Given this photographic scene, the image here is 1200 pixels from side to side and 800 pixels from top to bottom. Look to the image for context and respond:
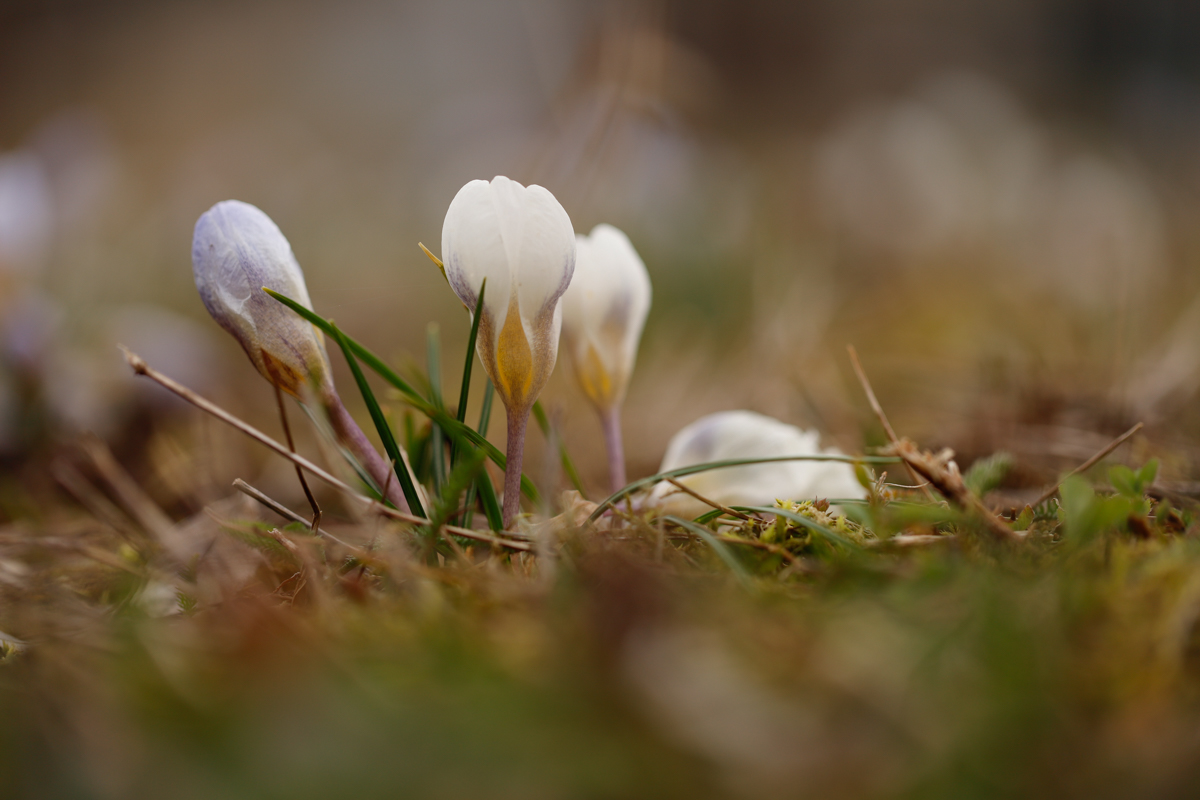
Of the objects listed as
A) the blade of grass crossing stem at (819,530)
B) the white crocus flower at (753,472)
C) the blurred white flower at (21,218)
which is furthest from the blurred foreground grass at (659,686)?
the blurred white flower at (21,218)

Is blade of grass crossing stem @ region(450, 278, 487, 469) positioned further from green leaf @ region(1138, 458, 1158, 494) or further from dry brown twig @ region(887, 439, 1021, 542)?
green leaf @ region(1138, 458, 1158, 494)

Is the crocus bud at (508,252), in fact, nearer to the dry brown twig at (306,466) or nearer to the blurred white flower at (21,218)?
the dry brown twig at (306,466)

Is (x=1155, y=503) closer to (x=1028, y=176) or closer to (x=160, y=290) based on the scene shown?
(x=160, y=290)

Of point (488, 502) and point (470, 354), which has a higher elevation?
point (470, 354)

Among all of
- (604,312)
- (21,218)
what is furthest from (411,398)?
(21,218)

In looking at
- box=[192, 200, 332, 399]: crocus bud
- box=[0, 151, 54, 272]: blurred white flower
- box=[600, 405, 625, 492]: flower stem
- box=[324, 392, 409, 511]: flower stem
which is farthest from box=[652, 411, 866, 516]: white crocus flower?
box=[0, 151, 54, 272]: blurred white flower

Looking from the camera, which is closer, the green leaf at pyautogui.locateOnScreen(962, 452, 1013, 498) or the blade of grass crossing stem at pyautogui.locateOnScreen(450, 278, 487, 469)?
the blade of grass crossing stem at pyautogui.locateOnScreen(450, 278, 487, 469)

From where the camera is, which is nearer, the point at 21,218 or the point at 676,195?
the point at 21,218

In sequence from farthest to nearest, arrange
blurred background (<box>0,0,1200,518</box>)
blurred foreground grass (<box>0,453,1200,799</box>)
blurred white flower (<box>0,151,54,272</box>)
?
blurred white flower (<box>0,151,54,272</box>) → blurred background (<box>0,0,1200,518</box>) → blurred foreground grass (<box>0,453,1200,799</box>)

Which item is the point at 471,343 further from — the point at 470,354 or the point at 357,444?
the point at 357,444
